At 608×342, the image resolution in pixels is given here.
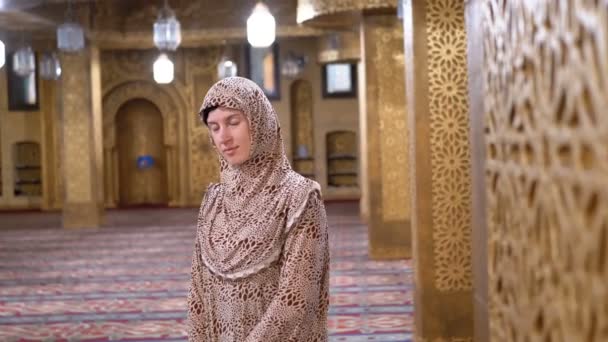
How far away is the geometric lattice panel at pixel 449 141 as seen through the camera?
180 inches

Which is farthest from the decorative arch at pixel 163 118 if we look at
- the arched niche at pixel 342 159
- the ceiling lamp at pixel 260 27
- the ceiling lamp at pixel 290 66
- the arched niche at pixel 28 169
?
the ceiling lamp at pixel 260 27

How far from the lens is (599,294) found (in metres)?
1.16

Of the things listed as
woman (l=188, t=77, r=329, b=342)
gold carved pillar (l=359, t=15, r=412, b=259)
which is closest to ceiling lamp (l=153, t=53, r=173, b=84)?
gold carved pillar (l=359, t=15, r=412, b=259)

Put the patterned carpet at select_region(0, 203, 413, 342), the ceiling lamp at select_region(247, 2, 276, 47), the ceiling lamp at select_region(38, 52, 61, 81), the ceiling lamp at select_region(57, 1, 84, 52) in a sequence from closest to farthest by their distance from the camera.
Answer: the patterned carpet at select_region(0, 203, 413, 342) → the ceiling lamp at select_region(247, 2, 276, 47) → the ceiling lamp at select_region(57, 1, 84, 52) → the ceiling lamp at select_region(38, 52, 61, 81)

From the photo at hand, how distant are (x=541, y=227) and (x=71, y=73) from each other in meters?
11.0

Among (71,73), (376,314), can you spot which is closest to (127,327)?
(376,314)

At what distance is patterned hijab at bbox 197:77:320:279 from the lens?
75.8 inches

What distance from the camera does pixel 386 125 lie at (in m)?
7.82

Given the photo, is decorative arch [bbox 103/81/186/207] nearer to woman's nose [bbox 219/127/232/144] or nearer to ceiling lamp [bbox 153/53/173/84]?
ceiling lamp [bbox 153/53/173/84]

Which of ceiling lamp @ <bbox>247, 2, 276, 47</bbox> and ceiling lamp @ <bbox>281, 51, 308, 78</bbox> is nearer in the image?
ceiling lamp @ <bbox>247, 2, 276, 47</bbox>

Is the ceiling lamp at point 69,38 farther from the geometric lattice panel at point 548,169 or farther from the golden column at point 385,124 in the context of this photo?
the geometric lattice panel at point 548,169

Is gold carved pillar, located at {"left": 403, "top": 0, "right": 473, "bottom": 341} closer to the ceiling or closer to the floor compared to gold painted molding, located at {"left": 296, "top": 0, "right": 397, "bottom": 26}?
closer to the floor

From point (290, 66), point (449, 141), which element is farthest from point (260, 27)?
point (290, 66)

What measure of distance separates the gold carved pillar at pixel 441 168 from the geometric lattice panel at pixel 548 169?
2671 mm
